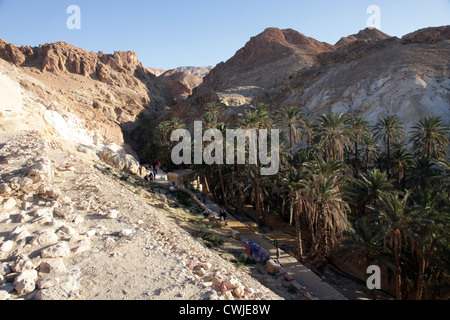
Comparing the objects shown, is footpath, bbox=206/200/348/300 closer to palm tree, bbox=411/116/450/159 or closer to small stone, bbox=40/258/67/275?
small stone, bbox=40/258/67/275

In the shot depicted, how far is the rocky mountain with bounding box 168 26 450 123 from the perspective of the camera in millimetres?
32312

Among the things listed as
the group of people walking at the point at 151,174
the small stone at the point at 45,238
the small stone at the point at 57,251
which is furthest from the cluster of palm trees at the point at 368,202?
the small stone at the point at 45,238

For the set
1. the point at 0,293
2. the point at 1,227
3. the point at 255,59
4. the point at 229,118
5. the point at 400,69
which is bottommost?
the point at 0,293

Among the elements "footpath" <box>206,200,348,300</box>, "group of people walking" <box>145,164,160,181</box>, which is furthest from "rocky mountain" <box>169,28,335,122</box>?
"footpath" <box>206,200,348,300</box>

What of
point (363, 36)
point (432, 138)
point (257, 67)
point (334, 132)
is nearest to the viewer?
point (334, 132)

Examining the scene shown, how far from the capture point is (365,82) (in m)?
40.8

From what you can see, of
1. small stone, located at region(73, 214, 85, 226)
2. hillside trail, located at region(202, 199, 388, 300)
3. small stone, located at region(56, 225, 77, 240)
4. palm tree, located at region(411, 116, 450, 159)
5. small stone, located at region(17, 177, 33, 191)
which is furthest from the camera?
palm tree, located at region(411, 116, 450, 159)

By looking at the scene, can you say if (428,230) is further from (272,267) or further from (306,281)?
(272,267)

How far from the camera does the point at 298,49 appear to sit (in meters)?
88.6

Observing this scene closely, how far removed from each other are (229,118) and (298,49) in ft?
173

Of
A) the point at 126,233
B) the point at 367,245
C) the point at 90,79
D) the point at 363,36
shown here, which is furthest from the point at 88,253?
the point at 363,36

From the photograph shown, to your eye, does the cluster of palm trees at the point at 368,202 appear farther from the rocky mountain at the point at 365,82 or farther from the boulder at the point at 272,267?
the rocky mountain at the point at 365,82

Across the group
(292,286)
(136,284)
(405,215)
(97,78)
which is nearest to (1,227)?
(136,284)
